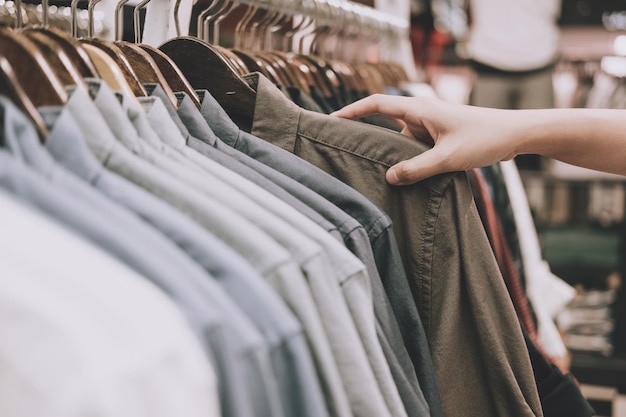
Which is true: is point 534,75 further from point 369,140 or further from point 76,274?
point 76,274

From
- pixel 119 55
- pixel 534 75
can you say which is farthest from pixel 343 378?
pixel 534 75

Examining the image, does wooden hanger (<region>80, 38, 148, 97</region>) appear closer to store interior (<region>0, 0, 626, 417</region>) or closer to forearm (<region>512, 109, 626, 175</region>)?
forearm (<region>512, 109, 626, 175</region>)

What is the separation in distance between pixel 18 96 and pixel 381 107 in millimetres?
447

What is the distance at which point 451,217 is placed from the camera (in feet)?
2.65

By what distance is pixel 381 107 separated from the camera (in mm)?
912

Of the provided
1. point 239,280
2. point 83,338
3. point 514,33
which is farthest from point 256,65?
point 514,33

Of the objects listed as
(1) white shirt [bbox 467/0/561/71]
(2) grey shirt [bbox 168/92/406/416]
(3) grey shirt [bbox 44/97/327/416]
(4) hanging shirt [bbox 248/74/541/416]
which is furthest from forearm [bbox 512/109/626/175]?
(1) white shirt [bbox 467/0/561/71]

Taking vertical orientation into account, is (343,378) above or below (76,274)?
below

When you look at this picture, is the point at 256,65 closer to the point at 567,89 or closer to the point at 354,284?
the point at 354,284

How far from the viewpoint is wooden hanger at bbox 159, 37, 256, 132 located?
35.0 inches

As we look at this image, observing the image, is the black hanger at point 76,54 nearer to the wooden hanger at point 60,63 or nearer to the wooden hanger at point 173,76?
the wooden hanger at point 60,63

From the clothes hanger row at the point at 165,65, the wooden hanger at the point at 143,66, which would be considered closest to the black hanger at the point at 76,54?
the clothes hanger row at the point at 165,65

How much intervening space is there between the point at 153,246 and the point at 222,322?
72 mm

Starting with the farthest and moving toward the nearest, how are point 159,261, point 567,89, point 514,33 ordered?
point 567,89 < point 514,33 < point 159,261
